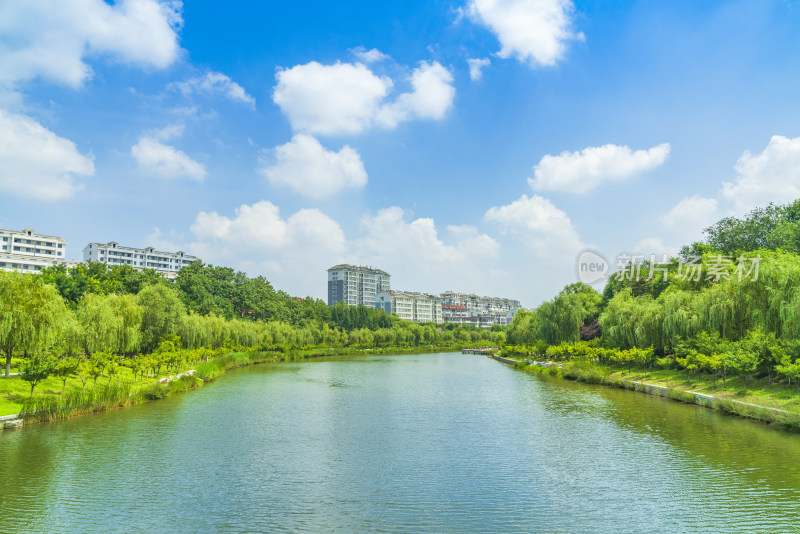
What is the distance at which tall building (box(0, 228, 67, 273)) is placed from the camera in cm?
6556

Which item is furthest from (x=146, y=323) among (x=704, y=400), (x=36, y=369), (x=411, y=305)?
(x=411, y=305)

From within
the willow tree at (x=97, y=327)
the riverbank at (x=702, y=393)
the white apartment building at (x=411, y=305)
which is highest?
the white apartment building at (x=411, y=305)

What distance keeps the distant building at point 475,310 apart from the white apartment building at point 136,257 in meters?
69.1

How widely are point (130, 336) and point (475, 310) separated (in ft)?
403

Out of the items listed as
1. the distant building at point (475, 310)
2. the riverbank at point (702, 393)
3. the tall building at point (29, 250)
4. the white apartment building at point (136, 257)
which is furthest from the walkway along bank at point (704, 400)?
the distant building at point (475, 310)

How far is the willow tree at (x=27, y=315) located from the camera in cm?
1838

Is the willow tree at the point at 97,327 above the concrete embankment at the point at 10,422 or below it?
above

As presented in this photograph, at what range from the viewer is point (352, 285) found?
128m

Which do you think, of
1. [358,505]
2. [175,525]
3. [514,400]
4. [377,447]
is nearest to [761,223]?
[514,400]

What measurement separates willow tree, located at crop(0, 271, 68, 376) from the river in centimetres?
445

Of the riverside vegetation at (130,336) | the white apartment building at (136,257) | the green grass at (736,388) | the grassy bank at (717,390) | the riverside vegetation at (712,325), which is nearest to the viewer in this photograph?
the grassy bank at (717,390)

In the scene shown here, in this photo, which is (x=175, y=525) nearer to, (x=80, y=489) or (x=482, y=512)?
(x=80, y=489)

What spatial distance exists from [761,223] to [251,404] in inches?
1581

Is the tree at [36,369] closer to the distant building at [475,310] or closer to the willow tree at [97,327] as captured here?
the willow tree at [97,327]
